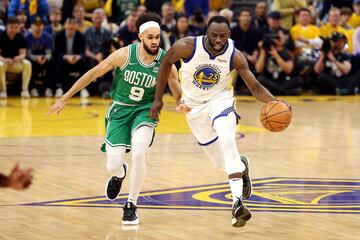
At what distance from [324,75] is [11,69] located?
645 centimetres

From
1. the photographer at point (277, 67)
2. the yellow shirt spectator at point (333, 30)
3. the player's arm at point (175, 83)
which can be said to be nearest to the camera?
the player's arm at point (175, 83)

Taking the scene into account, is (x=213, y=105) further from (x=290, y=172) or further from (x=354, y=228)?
(x=290, y=172)

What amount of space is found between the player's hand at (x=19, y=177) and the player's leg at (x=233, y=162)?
9.52 feet

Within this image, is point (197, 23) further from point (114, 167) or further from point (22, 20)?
point (114, 167)

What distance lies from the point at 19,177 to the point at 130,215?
126 inches

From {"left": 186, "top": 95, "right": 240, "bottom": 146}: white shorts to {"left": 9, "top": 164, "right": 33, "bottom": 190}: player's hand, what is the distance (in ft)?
11.3

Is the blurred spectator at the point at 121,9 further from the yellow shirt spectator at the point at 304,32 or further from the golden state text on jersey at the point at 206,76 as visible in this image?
the golden state text on jersey at the point at 206,76

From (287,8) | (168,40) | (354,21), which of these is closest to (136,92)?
(168,40)

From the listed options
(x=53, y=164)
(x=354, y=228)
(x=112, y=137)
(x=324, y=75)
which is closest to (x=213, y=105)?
(x=112, y=137)

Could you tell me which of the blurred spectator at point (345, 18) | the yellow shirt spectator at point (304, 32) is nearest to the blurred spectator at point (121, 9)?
the yellow shirt spectator at point (304, 32)

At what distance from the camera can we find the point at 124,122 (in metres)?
8.26

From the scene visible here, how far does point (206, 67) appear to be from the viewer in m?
8.20

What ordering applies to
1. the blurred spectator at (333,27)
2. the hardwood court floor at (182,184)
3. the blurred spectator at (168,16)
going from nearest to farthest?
the hardwood court floor at (182,184) < the blurred spectator at (168,16) < the blurred spectator at (333,27)

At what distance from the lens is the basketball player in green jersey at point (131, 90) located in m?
8.15
